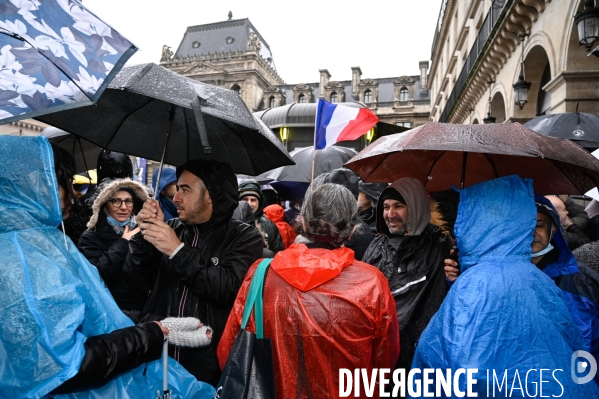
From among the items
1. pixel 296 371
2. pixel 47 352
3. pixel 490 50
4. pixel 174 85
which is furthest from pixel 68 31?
pixel 490 50

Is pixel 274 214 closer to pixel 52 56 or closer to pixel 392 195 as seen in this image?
pixel 392 195

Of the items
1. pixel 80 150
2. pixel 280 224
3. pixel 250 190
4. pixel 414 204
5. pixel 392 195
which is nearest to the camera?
pixel 414 204

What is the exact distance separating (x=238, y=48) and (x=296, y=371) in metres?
62.9

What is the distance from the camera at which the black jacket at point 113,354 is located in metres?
1.47

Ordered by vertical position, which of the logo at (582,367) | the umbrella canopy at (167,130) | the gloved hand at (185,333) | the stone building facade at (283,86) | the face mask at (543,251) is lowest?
the logo at (582,367)

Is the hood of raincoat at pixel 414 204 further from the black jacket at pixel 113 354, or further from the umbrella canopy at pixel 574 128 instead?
the umbrella canopy at pixel 574 128

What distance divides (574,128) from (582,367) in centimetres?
378

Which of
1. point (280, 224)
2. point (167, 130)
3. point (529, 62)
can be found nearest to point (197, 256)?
point (167, 130)

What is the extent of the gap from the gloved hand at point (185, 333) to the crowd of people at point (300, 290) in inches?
0.5

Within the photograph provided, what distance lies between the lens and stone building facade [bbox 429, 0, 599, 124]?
7285 mm

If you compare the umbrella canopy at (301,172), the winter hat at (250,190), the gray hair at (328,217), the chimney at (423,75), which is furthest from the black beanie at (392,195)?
the chimney at (423,75)

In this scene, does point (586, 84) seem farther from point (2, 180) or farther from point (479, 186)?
point (2, 180)

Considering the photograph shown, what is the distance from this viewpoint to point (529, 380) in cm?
168

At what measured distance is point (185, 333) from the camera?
188cm
